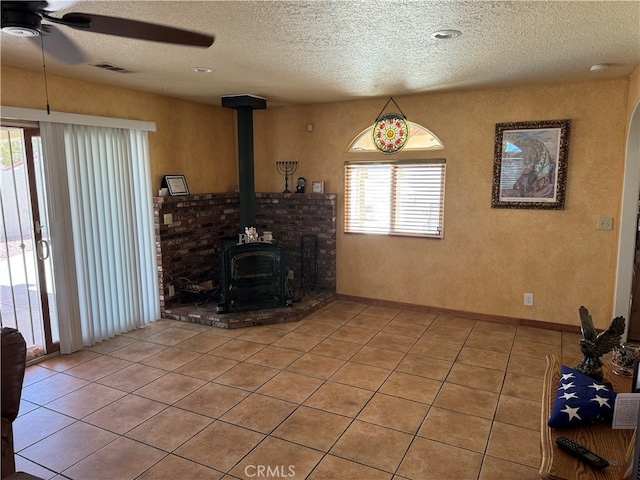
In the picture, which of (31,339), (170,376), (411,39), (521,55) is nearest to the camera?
(411,39)

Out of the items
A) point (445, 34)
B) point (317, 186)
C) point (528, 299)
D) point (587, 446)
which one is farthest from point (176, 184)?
point (587, 446)

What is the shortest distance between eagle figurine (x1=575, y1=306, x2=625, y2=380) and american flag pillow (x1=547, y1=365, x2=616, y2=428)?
246mm

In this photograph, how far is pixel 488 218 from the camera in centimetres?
457

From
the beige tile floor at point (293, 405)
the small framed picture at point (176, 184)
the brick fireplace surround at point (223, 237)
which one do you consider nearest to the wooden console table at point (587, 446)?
the beige tile floor at point (293, 405)

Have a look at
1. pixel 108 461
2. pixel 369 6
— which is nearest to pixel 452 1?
pixel 369 6

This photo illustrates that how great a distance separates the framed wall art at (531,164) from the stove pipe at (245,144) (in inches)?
108

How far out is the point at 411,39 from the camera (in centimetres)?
270

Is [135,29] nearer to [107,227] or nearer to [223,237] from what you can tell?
[107,227]

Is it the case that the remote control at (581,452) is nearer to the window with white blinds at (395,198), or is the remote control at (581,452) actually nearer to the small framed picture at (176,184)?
the window with white blinds at (395,198)

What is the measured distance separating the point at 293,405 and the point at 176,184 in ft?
9.97

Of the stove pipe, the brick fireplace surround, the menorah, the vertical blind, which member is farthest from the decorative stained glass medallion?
the vertical blind

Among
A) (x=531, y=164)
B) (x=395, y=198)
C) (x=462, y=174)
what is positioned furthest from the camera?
(x=395, y=198)

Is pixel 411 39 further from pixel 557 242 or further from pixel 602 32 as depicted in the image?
pixel 557 242

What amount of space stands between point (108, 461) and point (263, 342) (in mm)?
1866
